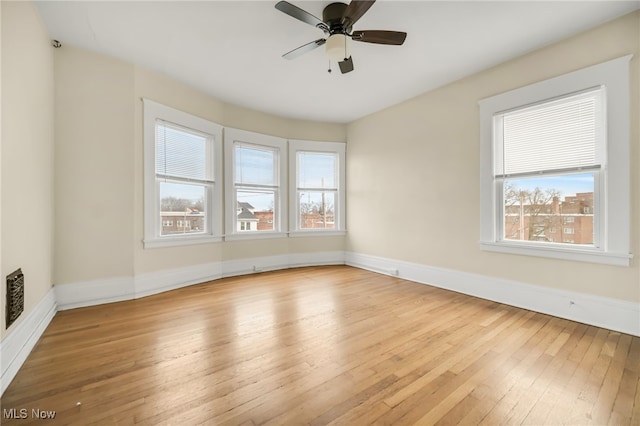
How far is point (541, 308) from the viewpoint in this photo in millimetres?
2926

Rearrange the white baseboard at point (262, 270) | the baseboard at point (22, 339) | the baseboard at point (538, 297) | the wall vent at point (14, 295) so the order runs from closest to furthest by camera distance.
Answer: the baseboard at point (22, 339)
the wall vent at point (14, 295)
the white baseboard at point (262, 270)
the baseboard at point (538, 297)

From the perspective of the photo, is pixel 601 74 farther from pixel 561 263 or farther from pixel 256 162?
pixel 256 162

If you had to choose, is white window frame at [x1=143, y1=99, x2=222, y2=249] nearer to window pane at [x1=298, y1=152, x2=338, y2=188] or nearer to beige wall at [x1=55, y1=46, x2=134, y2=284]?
beige wall at [x1=55, y1=46, x2=134, y2=284]

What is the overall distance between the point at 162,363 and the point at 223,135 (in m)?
3.38

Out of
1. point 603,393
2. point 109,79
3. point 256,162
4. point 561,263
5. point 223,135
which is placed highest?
point 109,79

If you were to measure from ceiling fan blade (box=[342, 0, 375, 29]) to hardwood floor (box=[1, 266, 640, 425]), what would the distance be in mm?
2584

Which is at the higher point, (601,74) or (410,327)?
(601,74)

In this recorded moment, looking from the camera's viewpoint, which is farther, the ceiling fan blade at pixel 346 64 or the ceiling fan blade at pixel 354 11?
the ceiling fan blade at pixel 346 64

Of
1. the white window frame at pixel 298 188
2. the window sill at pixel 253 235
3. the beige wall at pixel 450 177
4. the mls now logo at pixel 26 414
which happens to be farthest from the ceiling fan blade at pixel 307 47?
the mls now logo at pixel 26 414

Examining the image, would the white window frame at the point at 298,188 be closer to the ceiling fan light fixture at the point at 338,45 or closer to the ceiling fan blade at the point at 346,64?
the ceiling fan blade at the point at 346,64

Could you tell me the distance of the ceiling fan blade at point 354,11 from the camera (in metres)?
2.00

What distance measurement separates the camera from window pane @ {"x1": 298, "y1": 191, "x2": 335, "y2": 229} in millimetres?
5340

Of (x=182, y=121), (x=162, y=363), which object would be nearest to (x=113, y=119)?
(x=182, y=121)

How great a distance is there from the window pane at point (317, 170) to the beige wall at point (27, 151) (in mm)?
3472
